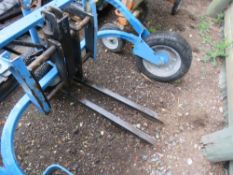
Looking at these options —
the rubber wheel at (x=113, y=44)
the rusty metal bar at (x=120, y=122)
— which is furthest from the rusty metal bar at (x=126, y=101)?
the rubber wheel at (x=113, y=44)

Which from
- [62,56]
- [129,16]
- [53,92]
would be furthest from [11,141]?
[129,16]

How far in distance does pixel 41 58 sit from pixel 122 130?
3.38 ft

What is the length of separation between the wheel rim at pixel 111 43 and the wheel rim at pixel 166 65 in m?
0.43

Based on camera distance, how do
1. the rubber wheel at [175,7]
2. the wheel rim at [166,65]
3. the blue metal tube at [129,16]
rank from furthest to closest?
the rubber wheel at [175,7]
the wheel rim at [166,65]
the blue metal tube at [129,16]

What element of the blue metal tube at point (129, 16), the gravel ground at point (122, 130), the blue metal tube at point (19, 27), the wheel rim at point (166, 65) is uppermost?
the blue metal tube at point (19, 27)

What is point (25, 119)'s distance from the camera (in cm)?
222

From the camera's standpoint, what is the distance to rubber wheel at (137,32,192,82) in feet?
7.20

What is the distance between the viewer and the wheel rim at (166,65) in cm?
231

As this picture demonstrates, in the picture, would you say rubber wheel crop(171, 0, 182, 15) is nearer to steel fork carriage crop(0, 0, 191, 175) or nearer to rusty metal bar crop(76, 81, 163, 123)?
steel fork carriage crop(0, 0, 191, 175)

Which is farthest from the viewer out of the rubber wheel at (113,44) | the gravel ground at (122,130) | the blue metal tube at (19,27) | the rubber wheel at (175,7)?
the rubber wheel at (175,7)

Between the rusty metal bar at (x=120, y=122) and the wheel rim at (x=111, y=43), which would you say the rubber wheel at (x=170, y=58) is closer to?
the wheel rim at (x=111, y=43)

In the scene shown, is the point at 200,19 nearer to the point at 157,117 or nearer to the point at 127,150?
the point at 157,117

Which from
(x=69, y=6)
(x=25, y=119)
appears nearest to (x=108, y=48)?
(x=69, y=6)

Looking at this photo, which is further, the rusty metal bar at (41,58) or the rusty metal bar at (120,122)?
the rusty metal bar at (120,122)
